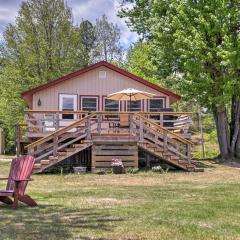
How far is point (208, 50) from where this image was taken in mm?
20047

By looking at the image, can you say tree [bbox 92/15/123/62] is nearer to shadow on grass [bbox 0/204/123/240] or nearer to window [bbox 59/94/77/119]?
window [bbox 59/94/77/119]

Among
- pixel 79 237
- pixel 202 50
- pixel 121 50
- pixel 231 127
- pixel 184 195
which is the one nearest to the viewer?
pixel 79 237

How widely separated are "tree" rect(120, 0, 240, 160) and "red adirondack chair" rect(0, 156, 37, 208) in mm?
11854

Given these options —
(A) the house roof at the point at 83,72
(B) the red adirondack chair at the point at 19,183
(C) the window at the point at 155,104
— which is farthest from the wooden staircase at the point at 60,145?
(B) the red adirondack chair at the point at 19,183

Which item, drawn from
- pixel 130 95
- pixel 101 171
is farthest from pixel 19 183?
pixel 130 95

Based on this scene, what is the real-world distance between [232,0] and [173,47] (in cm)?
307

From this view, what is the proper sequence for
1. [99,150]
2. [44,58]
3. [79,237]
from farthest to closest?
[44,58]
[99,150]
[79,237]

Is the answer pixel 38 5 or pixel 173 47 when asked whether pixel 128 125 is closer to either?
pixel 173 47

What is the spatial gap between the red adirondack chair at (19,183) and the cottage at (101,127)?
22.7 feet

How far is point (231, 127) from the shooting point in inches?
904

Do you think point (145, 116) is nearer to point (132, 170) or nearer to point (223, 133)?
point (132, 170)

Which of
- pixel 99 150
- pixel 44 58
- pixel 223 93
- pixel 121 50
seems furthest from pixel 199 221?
pixel 121 50

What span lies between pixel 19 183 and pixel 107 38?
137 ft

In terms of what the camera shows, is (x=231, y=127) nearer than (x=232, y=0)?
No
